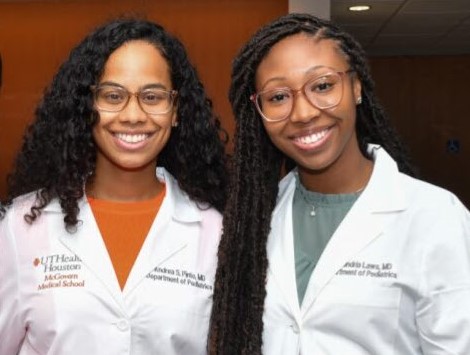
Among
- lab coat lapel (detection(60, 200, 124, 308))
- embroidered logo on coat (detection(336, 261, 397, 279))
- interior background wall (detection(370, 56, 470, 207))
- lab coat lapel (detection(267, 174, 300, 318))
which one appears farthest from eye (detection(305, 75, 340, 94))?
interior background wall (detection(370, 56, 470, 207))

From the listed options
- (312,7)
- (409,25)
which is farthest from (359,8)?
(409,25)

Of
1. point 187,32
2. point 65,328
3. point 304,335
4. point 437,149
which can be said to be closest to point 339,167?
point 304,335

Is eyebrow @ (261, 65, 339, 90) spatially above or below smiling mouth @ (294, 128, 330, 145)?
above

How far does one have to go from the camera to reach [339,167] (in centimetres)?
188

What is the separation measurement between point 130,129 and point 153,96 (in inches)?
4.8

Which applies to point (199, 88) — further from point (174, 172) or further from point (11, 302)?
point (11, 302)

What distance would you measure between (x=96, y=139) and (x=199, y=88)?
385 mm

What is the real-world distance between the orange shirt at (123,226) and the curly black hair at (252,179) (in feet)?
0.80

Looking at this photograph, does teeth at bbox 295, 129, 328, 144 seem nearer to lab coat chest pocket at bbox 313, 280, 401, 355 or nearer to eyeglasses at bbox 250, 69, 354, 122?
eyeglasses at bbox 250, 69, 354, 122

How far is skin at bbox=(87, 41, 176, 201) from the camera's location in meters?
1.96

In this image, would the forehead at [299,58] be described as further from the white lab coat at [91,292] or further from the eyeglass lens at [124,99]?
the white lab coat at [91,292]

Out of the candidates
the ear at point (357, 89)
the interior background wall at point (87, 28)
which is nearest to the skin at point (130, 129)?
the ear at point (357, 89)

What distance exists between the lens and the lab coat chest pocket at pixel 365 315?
5.51ft

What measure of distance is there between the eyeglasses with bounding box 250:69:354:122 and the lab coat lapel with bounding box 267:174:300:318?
0.28 meters
